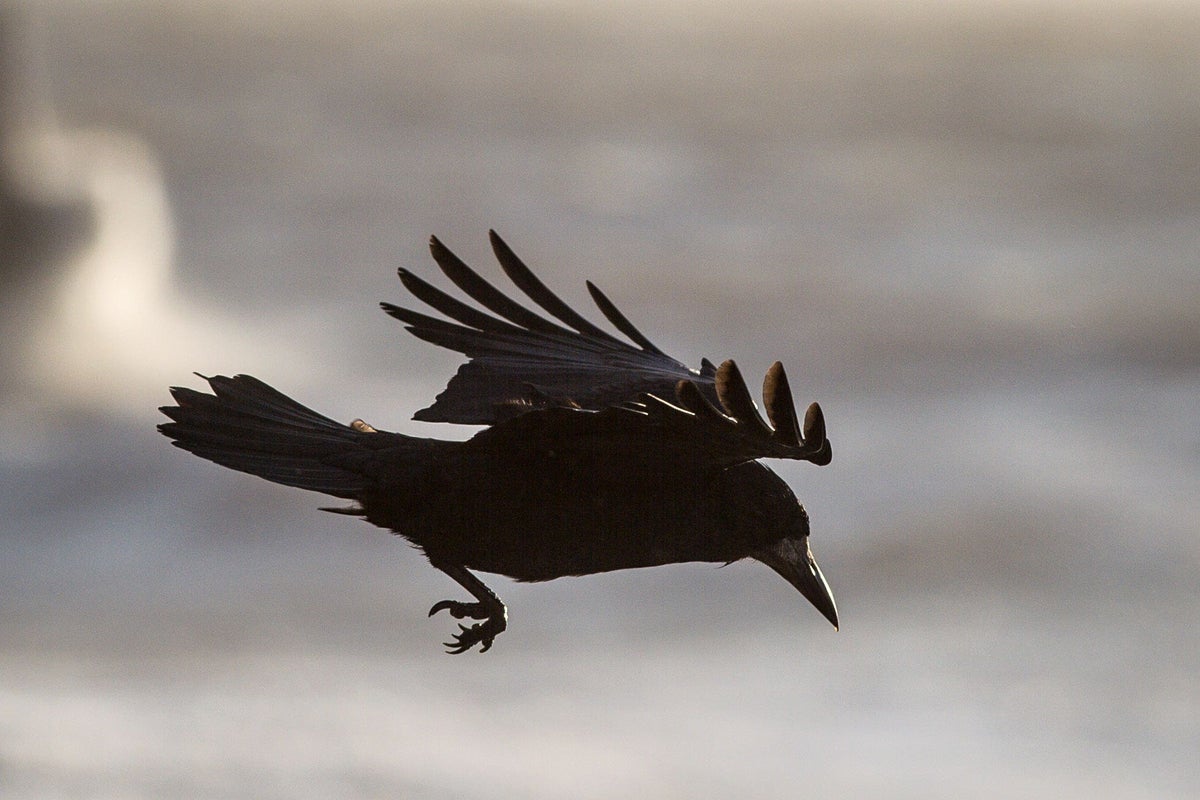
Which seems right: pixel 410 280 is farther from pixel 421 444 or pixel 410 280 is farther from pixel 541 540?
pixel 541 540

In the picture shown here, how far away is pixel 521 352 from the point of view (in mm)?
9344

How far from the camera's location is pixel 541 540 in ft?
24.6

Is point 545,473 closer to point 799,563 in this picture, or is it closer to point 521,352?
→ point 799,563

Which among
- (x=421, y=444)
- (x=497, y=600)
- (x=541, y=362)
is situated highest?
(x=541, y=362)

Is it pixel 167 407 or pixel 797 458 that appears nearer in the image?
pixel 797 458

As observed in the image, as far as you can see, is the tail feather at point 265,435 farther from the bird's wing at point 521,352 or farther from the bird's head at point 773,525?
the bird's head at point 773,525

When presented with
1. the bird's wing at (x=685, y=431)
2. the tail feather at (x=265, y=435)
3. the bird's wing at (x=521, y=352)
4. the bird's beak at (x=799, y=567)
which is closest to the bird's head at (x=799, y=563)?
the bird's beak at (x=799, y=567)

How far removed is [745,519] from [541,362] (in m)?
2.00

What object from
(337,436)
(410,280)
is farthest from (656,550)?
(410,280)

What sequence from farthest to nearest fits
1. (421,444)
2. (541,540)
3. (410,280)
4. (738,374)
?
(410,280) < (421,444) < (541,540) < (738,374)

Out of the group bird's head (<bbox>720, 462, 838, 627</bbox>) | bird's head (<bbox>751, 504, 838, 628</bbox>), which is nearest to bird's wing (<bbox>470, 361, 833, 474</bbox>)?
bird's head (<bbox>720, 462, 838, 627</bbox>)

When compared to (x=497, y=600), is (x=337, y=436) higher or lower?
higher

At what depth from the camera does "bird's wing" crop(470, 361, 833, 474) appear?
21.5 feet

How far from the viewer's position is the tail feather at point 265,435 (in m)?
7.98
